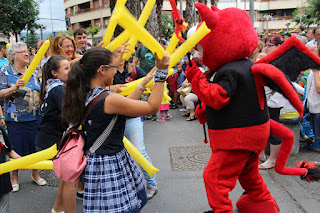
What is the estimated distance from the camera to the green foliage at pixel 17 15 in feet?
62.7

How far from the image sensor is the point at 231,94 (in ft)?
8.40

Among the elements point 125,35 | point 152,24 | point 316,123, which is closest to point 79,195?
point 125,35

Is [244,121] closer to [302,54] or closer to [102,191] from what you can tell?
[302,54]

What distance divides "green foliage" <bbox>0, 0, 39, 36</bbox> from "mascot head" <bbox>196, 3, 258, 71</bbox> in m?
19.9

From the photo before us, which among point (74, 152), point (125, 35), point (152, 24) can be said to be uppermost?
point (152, 24)

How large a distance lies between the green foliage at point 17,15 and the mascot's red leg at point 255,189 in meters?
20.2

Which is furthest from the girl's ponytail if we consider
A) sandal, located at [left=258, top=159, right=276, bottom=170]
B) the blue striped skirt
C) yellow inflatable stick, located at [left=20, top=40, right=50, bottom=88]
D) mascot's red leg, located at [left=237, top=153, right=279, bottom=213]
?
sandal, located at [left=258, top=159, right=276, bottom=170]

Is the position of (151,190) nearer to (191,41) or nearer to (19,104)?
(19,104)

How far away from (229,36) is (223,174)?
1.27 meters

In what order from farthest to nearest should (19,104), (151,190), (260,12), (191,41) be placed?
(260,12) → (19,104) → (151,190) → (191,41)

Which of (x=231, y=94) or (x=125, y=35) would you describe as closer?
(x=231, y=94)

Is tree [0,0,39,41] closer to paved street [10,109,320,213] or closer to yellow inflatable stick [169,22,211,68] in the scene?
paved street [10,109,320,213]

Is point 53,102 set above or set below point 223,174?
above

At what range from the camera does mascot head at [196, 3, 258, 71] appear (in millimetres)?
2621
